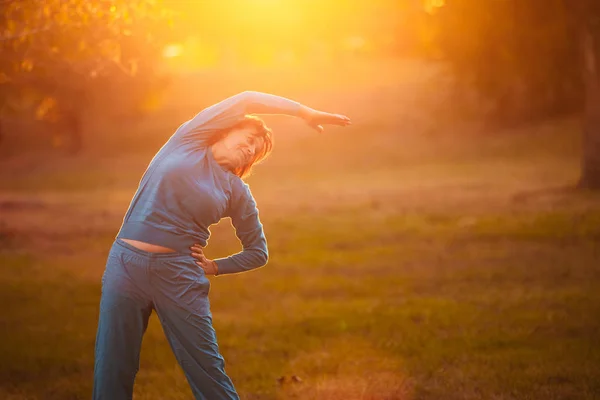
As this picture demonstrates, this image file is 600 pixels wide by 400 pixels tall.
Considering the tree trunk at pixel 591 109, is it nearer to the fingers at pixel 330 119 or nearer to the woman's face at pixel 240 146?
the fingers at pixel 330 119

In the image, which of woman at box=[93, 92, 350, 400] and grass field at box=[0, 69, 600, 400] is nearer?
woman at box=[93, 92, 350, 400]

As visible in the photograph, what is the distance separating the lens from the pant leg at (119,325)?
14.1 ft

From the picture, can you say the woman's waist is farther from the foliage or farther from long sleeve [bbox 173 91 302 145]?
the foliage

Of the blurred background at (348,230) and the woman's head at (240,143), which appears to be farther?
the blurred background at (348,230)

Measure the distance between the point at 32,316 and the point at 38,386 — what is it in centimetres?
261

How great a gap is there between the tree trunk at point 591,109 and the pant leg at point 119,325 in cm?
1483

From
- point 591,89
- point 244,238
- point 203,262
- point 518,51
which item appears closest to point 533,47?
point 518,51

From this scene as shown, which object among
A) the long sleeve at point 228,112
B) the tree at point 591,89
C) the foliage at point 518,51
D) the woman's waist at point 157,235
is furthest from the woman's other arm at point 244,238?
the tree at point 591,89

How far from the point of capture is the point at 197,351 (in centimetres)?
442

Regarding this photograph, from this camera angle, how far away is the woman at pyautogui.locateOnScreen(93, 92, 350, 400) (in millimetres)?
4301

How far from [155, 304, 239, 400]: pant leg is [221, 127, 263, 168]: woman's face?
81 cm

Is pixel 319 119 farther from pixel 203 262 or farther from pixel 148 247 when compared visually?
pixel 148 247

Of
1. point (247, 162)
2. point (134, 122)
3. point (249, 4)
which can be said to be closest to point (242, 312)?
point (247, 162)

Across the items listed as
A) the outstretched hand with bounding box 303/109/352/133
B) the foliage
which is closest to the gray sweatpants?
the outstretched hand with bounding box 303/109/352/133
